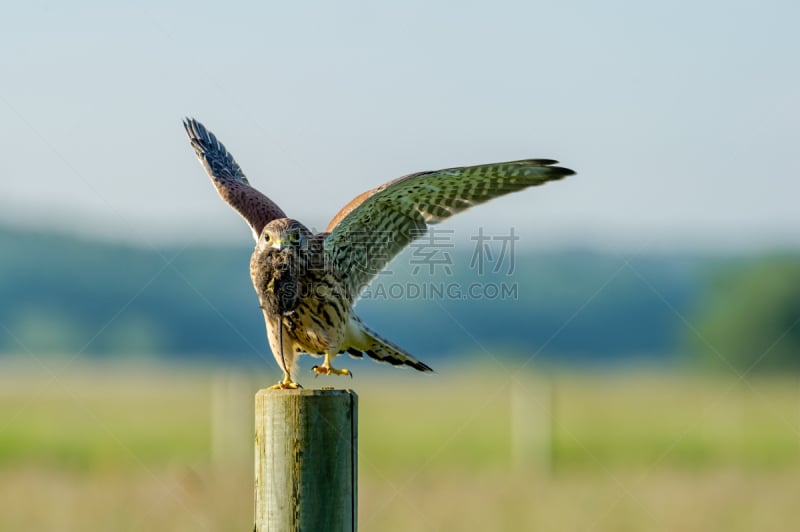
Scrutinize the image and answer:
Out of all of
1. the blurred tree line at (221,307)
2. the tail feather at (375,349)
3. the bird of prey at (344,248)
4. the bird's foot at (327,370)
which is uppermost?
the blurred tree line at (221,307)

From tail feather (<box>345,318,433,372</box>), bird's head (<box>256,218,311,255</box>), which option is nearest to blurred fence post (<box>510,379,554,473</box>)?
tail feather (<box>345,318,433,372</box>)

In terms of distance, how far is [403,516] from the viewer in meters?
10.6

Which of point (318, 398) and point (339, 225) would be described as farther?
point (339, 225)

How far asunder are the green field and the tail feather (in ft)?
5.50

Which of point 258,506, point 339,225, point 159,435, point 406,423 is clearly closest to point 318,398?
point 258,506

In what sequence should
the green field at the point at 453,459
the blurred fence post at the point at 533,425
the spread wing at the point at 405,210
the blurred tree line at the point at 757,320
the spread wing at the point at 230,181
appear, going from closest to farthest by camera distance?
the spread wing at the point at 405,210 → the spread wing at the point at 230,181 → the green field at the point at 453,459 → the blurred fence post at the point at 533,425 → the blurred tree line at the point at 757,320

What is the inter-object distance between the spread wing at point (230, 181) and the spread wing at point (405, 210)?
0.58 meters

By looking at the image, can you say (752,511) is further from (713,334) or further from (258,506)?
(713,334)

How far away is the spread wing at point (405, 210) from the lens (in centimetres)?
648

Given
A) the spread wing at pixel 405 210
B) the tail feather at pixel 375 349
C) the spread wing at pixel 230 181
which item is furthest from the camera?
the spread wing at pixel 230 181

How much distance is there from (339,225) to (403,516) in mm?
5069

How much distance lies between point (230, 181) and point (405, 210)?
169cm

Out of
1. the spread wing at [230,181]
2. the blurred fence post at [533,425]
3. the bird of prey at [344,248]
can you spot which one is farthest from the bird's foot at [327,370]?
the blurred fence post at [533,425]

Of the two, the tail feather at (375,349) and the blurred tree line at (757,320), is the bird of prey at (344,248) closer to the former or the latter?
the tail feather at (375,349)
